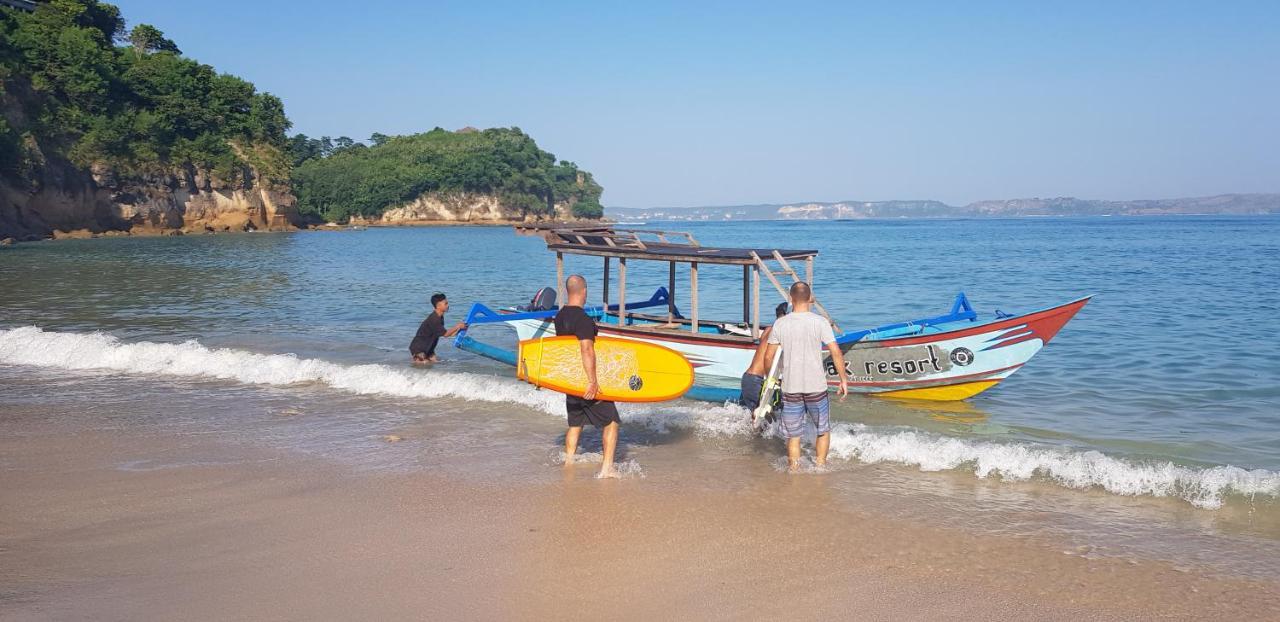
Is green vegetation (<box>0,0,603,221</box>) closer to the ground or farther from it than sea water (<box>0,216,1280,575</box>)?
farther from it

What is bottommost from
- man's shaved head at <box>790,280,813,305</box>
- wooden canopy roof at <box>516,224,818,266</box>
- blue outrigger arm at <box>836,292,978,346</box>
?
blue outrigger arm at <box>836,292,978,346</box>

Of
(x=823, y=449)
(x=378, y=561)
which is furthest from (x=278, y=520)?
(x=823, y=449)

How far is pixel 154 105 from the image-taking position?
2857 inches

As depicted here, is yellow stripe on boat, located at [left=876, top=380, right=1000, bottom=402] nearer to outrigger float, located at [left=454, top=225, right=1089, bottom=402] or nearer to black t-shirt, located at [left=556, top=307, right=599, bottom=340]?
outrigger float, located at [left=454, top=225, right=1089, bottom=402]

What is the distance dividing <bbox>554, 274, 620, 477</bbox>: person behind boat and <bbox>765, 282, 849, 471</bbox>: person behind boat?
5.24 ft

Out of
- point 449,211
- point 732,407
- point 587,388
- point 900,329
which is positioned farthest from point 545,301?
point 449,211

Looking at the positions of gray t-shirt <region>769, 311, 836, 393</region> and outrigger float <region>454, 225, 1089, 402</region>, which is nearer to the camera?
gray t-shirt <region>769, 311, 836, 393</region>

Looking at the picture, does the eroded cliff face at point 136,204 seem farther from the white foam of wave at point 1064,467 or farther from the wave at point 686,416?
the white foam of wave at point 1064,467

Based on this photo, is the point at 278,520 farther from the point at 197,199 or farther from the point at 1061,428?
the point at 197,199

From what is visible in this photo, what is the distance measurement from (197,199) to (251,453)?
244 ft

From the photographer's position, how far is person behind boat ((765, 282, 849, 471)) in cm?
767

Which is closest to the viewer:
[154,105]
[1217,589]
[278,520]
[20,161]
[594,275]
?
[1217,589]

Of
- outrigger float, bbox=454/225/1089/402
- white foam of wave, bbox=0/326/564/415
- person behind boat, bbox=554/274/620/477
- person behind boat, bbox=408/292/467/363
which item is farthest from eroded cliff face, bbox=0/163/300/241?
person behind boat, bbox=554/274/620/477

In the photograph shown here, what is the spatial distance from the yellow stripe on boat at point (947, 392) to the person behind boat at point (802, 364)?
4.03 meters
